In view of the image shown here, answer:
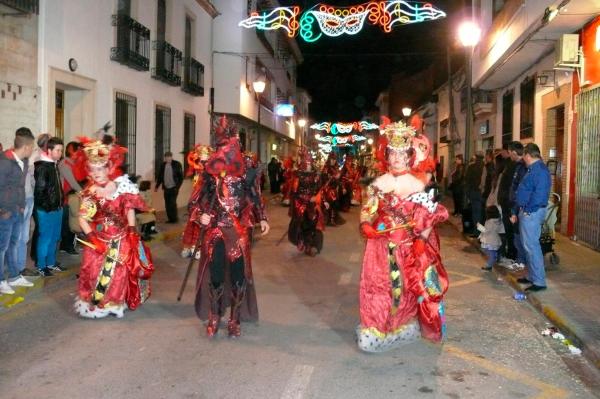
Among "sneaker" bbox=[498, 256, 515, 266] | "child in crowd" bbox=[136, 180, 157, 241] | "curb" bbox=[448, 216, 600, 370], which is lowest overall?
"curb" bbox=[448, 216, 600, 370]

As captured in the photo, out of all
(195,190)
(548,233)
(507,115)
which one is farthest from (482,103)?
(195,190)

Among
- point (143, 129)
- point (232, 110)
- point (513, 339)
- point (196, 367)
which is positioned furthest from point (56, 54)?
point (232, 110)

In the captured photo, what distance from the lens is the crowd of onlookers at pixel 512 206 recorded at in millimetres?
7543

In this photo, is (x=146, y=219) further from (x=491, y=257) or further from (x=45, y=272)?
(x=491, y=257)

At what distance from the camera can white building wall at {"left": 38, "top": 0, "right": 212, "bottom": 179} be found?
1150cm

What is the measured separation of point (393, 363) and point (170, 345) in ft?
6.39

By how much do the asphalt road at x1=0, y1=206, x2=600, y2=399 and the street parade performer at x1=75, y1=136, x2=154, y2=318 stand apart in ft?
0.70

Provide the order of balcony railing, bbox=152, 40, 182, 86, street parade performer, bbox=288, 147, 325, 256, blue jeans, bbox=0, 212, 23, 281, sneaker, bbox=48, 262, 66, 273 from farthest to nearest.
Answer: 1. balcony railing, bbox=152, 40, 182, 86
2. street parade performer, bbox=288, 147, 325, 256
3. sneaker, bbox=48, 262, 66, 273
4. blue jeans, bbox=0, 212, 23, 281

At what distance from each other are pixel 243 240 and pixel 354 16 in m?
8.44

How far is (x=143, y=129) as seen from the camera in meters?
16.9

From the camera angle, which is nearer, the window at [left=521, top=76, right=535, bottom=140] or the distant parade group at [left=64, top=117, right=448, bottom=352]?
the distant parade group at [left=64, top=117, right=448, bottom=352]

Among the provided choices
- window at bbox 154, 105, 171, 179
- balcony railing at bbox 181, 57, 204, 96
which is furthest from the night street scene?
balcony railing at bbox 181, 57, 204, 96

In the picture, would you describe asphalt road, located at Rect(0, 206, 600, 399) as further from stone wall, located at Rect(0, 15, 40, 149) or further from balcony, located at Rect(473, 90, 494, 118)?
balcony, located at Rect(473, 90, 494, 118)

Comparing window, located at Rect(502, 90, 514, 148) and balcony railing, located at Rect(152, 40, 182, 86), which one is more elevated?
balcony railing, located at Rect(152, 40, 182, 86)
